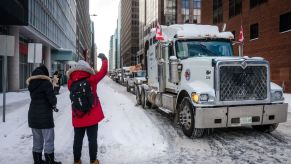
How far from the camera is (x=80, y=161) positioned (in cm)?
551

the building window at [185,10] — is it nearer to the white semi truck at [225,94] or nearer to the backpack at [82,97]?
the white semi truck at [225,94]

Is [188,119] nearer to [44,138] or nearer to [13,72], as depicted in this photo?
[44,138]

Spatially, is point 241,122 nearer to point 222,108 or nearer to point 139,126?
point 222,108

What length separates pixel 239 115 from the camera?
7461mm

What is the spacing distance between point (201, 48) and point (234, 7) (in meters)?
31.2

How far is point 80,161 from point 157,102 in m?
5.99

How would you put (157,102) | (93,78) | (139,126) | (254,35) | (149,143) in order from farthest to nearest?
1. (254,35)
2. (157,102)
3. (139,126)
4. (149,143)
5. (93,78)

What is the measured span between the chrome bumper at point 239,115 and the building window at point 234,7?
31.0 metres

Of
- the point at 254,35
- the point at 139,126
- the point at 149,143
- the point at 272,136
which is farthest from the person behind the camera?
the point at 254,35

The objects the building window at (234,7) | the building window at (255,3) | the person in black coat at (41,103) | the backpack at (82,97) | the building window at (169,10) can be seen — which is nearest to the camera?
the backpack at (82,97)

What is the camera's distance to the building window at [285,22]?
26.6 meters

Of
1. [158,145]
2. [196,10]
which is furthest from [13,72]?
[196,10]

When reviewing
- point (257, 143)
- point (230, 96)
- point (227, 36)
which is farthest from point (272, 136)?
point (227, 36)

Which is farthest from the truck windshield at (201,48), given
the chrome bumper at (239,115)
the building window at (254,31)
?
the building window at (254,31)
